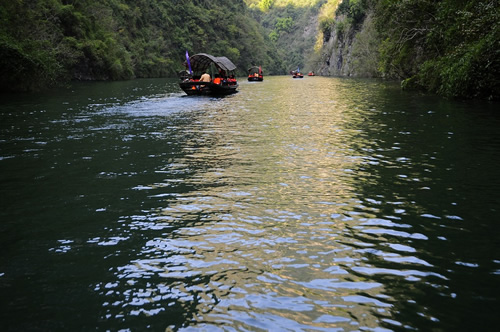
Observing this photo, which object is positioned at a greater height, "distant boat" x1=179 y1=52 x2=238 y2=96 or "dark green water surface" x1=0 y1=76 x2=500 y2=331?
"distant boat" x1=179 y1=52 x2=238 y2=96

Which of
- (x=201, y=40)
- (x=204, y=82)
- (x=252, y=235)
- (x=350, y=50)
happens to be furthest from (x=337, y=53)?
(x=252, y=235)

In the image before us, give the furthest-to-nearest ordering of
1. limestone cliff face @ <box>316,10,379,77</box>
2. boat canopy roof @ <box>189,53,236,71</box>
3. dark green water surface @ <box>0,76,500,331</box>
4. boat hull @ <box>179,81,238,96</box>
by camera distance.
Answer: limestone cliff face @ <box>316,10,379,77</box>, boat canopy roof @ <box>189,53,236,71</box>, boat hull @ <box>179,81,238,96</box>, dark green water surface @ <box>0,76,500,331</box>

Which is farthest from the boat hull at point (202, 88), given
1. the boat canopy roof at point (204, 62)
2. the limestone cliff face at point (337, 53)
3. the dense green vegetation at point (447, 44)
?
the limestone cliff face at point (337, 53)

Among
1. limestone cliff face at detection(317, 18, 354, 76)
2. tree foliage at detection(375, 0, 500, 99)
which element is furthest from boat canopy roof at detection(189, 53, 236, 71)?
limestone cliff face at detection(317, 18, 354, 76)

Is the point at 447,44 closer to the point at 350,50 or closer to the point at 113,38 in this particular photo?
the point at 113,38

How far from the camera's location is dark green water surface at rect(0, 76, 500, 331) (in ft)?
13.6

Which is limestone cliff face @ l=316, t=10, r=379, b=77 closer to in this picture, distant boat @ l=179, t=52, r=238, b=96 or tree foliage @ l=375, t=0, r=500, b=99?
tree foliage @ l=375, t=0, r=500, b=99

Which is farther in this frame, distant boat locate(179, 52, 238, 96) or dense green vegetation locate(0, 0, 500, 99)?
distant boat locate(179, 52, 238, 96)

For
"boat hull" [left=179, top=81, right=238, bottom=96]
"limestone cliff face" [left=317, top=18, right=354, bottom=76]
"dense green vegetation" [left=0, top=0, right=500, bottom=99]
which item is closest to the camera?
"dense green vegetation" [left=0, top=0, right=500, bottom=99]

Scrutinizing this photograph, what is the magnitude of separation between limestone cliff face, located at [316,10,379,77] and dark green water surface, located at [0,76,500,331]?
49732mm

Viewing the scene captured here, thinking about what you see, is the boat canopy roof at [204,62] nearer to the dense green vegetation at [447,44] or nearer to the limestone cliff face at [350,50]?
the dense green vegetation at [447,44]

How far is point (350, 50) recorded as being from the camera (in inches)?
3671

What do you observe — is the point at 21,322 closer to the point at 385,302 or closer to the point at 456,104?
the point at 385,302

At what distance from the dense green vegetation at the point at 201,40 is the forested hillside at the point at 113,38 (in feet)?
0.37
